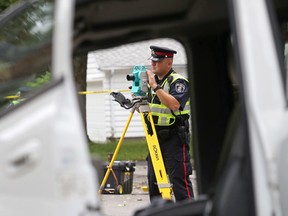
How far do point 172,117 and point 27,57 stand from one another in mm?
5007

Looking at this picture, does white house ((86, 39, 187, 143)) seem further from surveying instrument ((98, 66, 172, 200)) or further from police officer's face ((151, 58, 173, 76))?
police officer's face ((151, 58, 173, 76))

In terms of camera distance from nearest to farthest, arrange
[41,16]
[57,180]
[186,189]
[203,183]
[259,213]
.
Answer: [57,180], [259,213], [41,16], [203,183], [186,189]

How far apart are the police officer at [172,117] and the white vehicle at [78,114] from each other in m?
4.20

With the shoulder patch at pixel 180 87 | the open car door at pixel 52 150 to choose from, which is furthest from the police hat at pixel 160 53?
the open car door at pixel 52 150

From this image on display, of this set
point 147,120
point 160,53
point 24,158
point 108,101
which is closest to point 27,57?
point 24,158

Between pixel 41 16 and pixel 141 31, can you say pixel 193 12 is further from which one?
pixel 41 16

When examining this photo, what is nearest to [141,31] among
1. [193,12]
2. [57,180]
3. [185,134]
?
[193,12]

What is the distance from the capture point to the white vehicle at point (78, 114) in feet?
8.54

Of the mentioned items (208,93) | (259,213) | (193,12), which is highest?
(193,12)

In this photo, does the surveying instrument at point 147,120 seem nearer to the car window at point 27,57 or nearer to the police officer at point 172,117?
the police officer at point 172,117

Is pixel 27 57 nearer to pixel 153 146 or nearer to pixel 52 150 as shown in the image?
pixel 52 150

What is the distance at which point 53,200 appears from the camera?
2576mm

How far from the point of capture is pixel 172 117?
8.02 metres

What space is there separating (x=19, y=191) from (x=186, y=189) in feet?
17.4
